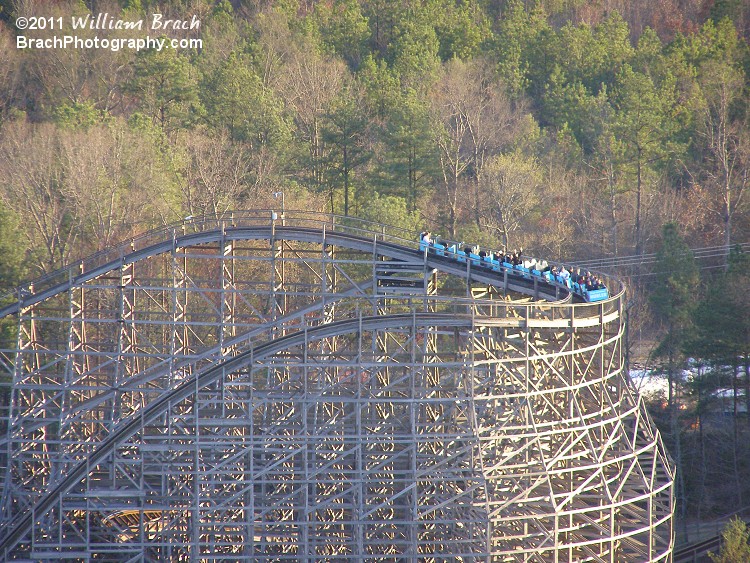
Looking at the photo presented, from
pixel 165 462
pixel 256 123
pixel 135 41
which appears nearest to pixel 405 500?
pixel 165 462

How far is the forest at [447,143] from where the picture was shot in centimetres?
3741

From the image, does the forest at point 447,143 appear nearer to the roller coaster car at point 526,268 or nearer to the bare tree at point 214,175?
the bare tree at point 214,175

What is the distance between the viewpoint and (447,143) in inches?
1962

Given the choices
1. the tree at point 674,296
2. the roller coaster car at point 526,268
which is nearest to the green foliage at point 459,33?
the tree at point 674,296

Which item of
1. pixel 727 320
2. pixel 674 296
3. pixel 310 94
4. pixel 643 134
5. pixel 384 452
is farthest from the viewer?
pixel 310 94

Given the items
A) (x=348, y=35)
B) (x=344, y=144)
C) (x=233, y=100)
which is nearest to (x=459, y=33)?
(x=348, y=35)

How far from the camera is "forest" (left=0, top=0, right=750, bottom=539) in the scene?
123 feet

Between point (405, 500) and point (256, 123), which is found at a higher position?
point (256, 123)

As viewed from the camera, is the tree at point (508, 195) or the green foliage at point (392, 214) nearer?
the green foliage at point (392, 214)

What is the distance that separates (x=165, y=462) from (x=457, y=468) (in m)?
6.40

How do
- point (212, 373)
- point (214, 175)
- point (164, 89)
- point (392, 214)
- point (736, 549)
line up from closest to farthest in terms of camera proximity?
point (212, 373) < point (736, 549) < point (392, 214) < point (214, 175) < point (164, 89)

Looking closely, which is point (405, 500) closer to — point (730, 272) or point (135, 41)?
point (730, 272)

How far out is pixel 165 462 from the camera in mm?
25016

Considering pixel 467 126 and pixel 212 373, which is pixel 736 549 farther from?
pixel 467 126
